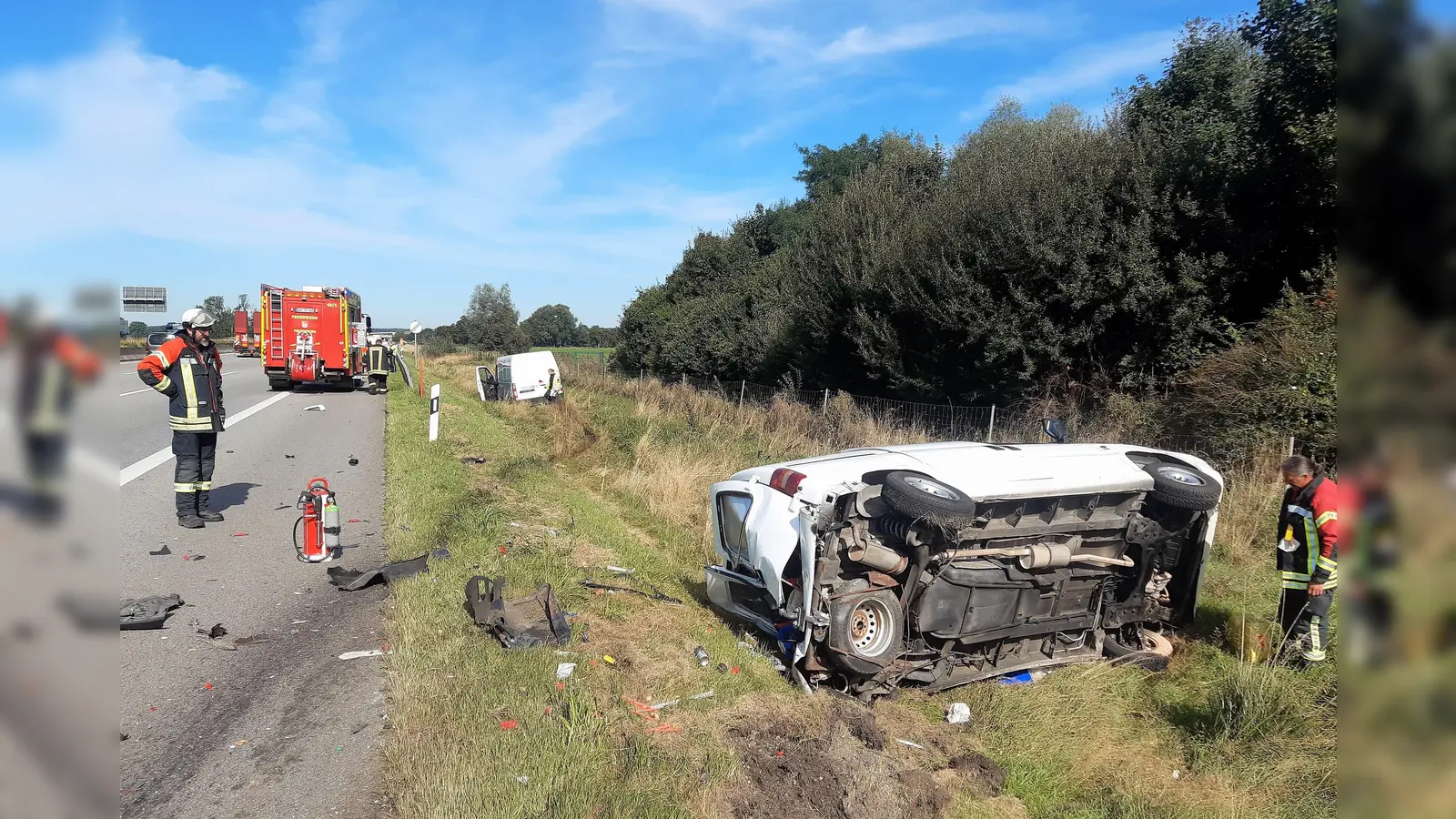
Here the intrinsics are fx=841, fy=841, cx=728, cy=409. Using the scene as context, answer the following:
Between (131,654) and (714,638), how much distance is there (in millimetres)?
3550

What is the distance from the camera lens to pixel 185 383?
26.0ft

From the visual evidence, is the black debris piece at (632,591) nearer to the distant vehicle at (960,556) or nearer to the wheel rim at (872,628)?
the distant vehicle at (960,556)

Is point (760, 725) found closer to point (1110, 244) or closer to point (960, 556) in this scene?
point (960, 556)

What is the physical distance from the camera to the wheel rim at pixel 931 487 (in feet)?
15.4

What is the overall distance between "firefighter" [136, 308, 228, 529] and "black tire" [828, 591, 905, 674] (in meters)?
6.30

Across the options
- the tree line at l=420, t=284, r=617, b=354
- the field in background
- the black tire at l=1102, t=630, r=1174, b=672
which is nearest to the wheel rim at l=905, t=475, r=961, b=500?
the field in background

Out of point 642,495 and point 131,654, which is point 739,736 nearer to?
point 131,654

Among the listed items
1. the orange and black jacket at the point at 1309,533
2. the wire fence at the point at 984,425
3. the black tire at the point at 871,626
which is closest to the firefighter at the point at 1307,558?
the orange and black jacket at the point at 1309,533

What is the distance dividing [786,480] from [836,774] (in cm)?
179
